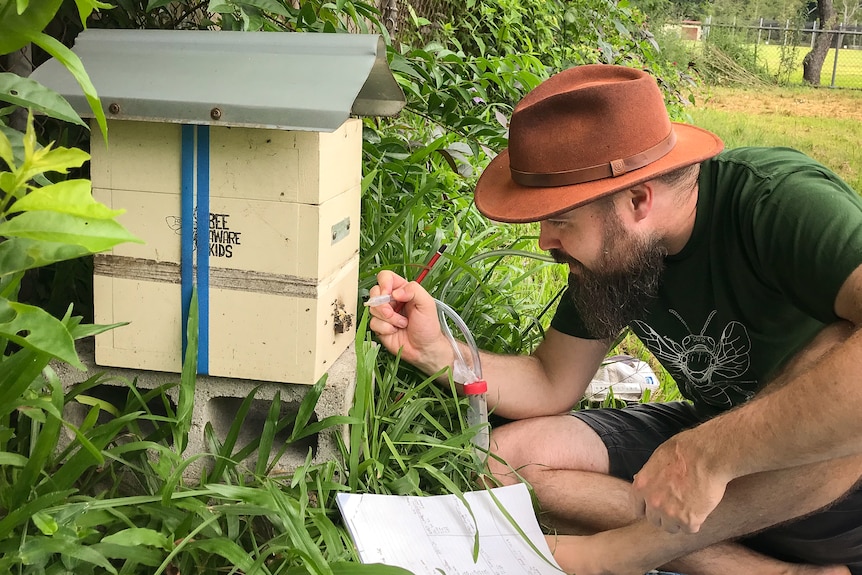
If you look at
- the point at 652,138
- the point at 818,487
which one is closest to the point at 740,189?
the point at 652,138

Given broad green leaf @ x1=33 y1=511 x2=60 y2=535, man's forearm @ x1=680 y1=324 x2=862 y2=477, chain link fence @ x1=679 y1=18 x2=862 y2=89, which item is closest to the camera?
broad green leaf @ x1=33 y1=511 x2=60 y2=535

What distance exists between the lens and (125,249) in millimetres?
1605

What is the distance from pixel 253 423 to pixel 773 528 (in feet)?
3.94

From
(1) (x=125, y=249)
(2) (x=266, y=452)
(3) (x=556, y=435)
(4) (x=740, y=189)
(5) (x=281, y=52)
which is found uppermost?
(5) (x=281, y=52)

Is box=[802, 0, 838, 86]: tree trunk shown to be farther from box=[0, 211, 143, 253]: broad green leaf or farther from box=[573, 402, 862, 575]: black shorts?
box=[0, 211, 143, 253]: broad green leaf

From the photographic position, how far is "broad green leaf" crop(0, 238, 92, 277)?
29.2 inches

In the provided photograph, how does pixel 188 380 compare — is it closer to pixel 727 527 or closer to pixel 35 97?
pixel 35 97

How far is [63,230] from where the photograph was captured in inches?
28.1

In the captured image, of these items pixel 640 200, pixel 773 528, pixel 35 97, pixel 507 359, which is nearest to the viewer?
pixel 35 97

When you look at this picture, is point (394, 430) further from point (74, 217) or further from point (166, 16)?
point (74, 217)

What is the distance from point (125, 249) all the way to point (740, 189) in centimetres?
125

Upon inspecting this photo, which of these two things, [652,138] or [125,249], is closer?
[125,249]

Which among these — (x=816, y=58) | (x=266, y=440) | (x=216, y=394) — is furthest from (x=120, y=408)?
(x=816, y=58)

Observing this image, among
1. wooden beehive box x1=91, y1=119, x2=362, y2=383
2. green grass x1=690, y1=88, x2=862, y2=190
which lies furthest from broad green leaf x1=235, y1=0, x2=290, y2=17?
green grass x1=690, y1=88, x2=862, y2=190
